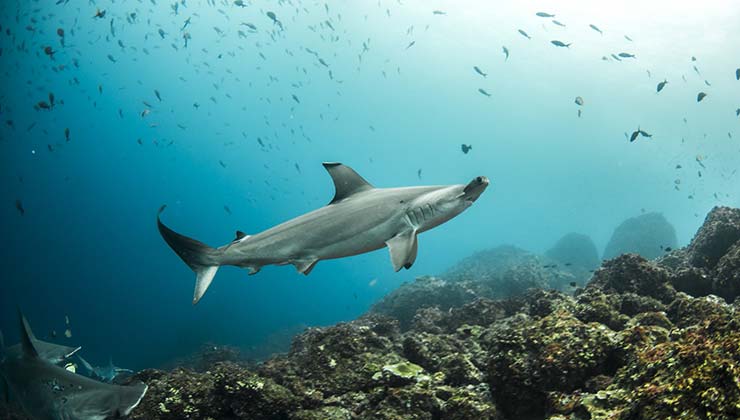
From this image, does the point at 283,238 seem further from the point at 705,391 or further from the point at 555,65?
the point at 555,65

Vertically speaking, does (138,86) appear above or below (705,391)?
above

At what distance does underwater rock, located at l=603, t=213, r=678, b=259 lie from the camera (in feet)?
139

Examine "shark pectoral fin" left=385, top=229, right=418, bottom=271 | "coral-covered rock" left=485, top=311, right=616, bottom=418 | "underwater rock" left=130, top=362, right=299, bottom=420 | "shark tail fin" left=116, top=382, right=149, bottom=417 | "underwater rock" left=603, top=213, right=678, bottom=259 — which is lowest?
"underwater rock" left=603, top=213, right=678, bottom=259

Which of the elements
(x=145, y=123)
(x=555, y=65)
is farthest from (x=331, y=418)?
(x=145, y=123)

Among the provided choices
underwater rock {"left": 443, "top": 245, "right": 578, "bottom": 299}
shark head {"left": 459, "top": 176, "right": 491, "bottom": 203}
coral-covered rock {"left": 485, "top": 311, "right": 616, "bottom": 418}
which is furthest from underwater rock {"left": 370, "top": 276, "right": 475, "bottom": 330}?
shark head {"left": 459, "top": 176, "right": 491, "bottom": 203}

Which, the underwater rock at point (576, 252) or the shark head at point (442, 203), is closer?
the shark head at point (442, 203)

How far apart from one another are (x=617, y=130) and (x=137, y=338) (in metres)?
164

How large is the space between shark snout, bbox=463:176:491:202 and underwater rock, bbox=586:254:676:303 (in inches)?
267

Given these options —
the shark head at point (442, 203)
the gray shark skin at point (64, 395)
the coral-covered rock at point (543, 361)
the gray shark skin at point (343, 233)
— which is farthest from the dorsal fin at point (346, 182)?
the gray shark skin at point (64, 395)

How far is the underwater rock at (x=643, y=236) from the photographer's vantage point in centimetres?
4222

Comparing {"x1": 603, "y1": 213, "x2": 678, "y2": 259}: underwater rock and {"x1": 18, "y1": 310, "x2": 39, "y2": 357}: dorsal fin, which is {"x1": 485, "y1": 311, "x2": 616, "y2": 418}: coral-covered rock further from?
{"x1": 603, "y1": 213, "x2": 678, "y2": 259}: underwater rock

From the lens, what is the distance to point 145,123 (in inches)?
5236

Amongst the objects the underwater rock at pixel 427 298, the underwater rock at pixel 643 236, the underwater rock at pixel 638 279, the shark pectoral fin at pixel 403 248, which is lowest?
the underwater rock at pixel 643 236

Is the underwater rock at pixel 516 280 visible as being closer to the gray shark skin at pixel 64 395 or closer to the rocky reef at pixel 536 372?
the rocky reef at pixel 536 372
